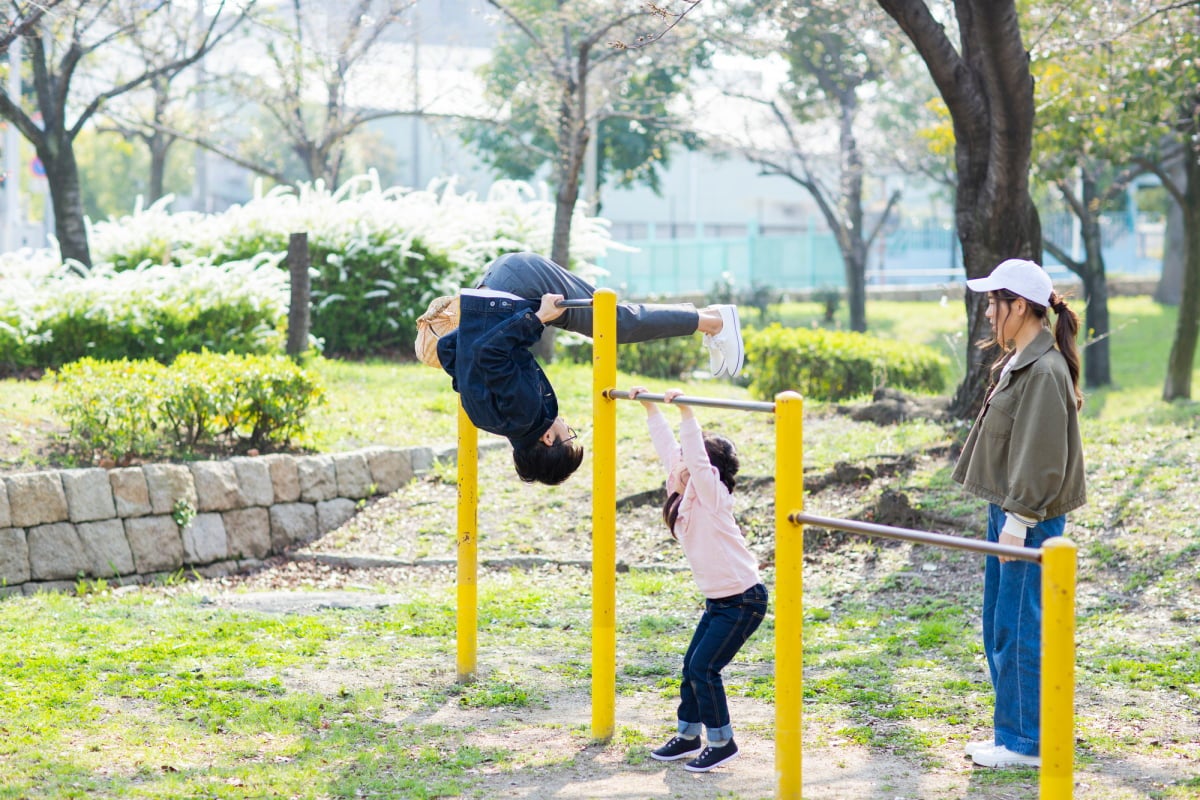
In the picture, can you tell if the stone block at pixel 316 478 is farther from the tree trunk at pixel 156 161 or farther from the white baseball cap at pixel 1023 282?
the tree trunk at pixel 156 161

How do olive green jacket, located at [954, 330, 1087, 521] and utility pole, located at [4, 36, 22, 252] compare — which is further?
utility pole, located at [4, 36, 22, 252]

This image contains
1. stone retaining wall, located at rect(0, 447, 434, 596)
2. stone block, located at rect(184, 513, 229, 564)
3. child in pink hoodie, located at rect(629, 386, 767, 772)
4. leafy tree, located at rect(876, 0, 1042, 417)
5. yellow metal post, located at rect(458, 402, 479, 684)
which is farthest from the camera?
leafy tree, located at rect(876, 0, 1042, 417)

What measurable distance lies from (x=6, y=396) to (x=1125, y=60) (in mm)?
9818

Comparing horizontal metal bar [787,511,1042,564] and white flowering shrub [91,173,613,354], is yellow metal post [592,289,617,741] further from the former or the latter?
white flowering shrub [91,173,613,354]

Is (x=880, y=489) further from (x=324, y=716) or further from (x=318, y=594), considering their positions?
(x=324, y=716)

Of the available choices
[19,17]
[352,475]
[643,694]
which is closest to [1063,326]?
[643,694]

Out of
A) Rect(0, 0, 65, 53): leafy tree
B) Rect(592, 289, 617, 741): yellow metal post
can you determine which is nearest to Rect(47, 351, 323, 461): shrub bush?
Rect(0, 0, 65, 53): leafy tree

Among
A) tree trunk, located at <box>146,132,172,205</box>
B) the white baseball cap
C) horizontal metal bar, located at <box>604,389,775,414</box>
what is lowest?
horizontal metal bar, located at <box>604,389,775,414</box>

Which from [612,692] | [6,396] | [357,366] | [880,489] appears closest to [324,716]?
[612,692]

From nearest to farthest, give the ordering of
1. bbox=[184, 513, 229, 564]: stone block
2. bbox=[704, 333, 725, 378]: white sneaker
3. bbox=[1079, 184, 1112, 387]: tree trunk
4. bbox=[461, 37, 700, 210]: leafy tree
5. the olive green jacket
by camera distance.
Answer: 1. the olive green jacket
2. bbox=[704, 333, 725, 378]: white sneaker
3. bbox=[184, 513, 229, 564]: stone block
4. bbox=[1079, 184, 1112, 387]: tree trunk
5. bbox=[461, 37, 700, 210]: leafy tree

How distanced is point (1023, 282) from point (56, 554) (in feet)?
17.4

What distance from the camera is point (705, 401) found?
3.38 meters

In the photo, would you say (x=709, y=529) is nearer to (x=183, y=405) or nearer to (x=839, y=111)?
(x=183, y=405)

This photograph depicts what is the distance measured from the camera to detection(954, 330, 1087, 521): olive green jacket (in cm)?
356
